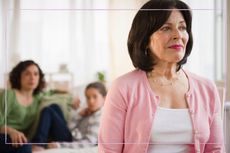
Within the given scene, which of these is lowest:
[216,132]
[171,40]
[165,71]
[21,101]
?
[216,132]

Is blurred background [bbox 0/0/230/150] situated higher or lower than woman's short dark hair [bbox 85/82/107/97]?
higher

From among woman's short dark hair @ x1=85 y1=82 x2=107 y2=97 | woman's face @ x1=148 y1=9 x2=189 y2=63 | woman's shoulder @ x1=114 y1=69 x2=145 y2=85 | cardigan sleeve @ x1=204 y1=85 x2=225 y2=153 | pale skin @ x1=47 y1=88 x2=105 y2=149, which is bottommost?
cardigan sleeve @ x1=204 y1=85 x2=225 y2=153

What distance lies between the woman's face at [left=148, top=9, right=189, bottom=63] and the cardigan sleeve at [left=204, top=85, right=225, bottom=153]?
203 mm

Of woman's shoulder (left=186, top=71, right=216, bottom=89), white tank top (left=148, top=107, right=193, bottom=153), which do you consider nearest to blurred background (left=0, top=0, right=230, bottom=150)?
woman's shoulder (left=186, top=71, right=216, bottom=89)

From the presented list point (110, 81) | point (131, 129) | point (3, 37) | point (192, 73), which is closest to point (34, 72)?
point (3, 37)

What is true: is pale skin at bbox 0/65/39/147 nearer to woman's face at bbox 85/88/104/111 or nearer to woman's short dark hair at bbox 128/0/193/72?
woman's face at bbox 85/88/104/111

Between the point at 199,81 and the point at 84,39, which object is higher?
the point at 84,39

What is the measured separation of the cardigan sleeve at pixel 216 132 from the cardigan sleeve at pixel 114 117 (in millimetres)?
326

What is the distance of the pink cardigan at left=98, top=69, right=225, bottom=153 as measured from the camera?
108cm

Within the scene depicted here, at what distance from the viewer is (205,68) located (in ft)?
3.61

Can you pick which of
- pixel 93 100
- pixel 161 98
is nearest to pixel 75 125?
pixel 93 100

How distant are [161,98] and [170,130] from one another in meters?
0.12

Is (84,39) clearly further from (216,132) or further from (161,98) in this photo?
(216,132)

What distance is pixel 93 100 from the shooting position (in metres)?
1.09
